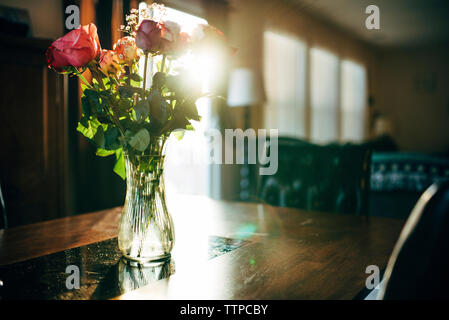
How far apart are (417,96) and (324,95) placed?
370 centimetres

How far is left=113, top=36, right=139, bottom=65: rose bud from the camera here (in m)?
0.85

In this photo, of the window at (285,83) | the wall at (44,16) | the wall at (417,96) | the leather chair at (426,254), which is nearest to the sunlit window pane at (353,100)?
the wall at (417,96)

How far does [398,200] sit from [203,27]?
11.3 feet

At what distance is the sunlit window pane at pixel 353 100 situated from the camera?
7.27 metres

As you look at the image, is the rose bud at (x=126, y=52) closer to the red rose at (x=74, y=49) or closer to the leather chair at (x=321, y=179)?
the red rose at (x=74, y=49)

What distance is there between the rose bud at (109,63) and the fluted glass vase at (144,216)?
0.19 metres

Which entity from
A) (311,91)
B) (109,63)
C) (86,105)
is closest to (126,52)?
(109,63)

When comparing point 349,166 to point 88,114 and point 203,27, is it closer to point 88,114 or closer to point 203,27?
point 203,27

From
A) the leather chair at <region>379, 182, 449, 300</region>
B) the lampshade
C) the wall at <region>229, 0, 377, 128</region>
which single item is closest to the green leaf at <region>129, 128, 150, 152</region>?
the leather chair at <region>379, 182, 449, 300</region>

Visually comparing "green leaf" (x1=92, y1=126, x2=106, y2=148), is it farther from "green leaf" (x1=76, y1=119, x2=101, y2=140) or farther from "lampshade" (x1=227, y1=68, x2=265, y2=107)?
"lampshade" (x1=227, y1=68, x2=265, y2=107)

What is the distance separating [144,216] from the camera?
832 millimetres

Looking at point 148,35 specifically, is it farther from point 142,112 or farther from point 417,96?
point 417,96
